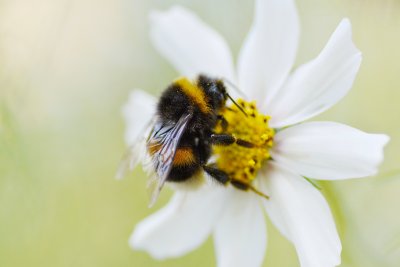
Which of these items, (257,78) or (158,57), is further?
(158,57)

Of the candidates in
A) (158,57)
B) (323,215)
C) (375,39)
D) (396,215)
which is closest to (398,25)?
(375,39)

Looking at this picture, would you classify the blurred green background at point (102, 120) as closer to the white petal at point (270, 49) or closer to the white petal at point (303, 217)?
the white petal at point (303, 217)

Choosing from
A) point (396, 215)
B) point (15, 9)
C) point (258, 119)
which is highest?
point (15, 9)

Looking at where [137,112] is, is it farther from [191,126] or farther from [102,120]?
[102,120]

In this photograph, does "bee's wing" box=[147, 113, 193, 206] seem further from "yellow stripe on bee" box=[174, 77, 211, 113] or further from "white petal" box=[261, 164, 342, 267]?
"white petal" box=[261, 164, 342, 267]

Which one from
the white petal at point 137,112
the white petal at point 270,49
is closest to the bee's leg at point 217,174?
the white petal at point 270,49

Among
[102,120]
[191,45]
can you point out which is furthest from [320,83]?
[102,120]

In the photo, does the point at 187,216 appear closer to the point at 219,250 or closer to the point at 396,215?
the point at 219,250
